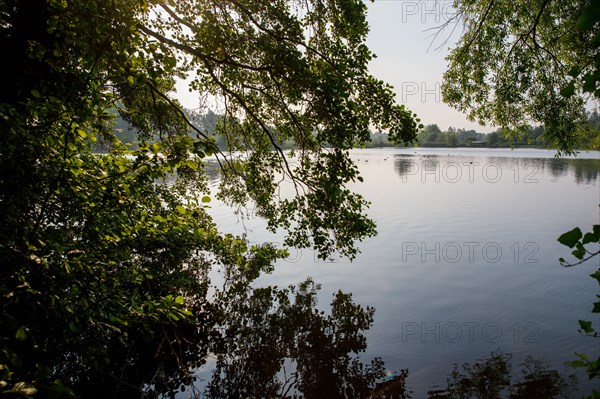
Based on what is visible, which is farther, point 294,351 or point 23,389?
point 294,351

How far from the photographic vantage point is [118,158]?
7.04m

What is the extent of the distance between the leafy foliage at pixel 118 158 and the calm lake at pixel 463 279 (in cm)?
704

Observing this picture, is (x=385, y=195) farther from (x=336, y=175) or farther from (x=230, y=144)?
(x=336, y=175)

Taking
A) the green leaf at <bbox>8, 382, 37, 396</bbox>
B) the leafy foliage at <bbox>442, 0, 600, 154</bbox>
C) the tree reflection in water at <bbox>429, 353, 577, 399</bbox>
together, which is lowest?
the tree reflection in water at <bbox>429, 353, 577, 399</bbox>
